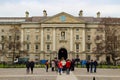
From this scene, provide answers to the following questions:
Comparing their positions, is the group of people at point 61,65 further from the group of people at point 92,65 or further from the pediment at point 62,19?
the pediment at point 62,19

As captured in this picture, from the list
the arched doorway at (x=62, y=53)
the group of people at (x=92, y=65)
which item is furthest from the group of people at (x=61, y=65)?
the arched doorway at (x=62, y=53)

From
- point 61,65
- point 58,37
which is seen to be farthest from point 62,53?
point 61,65

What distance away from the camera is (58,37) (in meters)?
119

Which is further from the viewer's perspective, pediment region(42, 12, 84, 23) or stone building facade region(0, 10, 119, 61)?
stone building facade region(0, 10, 119, 61)

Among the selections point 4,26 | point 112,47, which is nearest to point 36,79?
point 112,47

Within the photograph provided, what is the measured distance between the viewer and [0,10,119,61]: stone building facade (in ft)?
387

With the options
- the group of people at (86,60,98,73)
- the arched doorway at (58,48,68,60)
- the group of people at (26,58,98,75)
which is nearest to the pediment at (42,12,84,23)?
the arched doorway at (58,48,68,60)

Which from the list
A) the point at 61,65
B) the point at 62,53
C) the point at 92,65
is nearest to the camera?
the point at 61,65

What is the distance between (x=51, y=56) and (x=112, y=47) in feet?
107

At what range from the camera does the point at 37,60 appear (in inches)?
4648

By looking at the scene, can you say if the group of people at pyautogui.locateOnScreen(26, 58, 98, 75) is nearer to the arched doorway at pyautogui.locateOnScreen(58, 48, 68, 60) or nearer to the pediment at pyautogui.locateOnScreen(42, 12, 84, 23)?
the pediment at pyautogui.locateOnScreen(42, 12, 84, 23)

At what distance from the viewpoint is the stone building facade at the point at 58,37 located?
118m

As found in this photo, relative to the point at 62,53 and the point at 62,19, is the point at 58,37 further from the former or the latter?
the point at 62,19

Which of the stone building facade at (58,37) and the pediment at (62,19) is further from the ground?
the pediment at (62,19)
